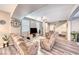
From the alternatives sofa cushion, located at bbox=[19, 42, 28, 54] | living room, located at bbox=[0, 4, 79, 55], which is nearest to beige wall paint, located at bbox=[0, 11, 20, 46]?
living room, located at bbox=[0, 4, 79, 55]

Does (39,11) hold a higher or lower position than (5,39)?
higher

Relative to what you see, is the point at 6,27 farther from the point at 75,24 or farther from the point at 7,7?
the point at 75,24

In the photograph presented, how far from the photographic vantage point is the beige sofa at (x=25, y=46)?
7.01 feet

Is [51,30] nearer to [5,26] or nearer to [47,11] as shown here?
[47,11]

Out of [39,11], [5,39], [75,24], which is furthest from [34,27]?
[75,24]

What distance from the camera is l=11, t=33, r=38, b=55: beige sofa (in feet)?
7.01

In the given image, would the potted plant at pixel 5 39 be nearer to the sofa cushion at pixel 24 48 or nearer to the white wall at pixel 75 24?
the sofa cushion at pixel 24 48

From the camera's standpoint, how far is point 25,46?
84.1 inches

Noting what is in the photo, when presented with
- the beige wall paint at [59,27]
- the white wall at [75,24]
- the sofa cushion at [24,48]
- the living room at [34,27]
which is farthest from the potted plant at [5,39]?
the white wall at [75,24]

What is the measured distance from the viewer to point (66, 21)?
213 cm

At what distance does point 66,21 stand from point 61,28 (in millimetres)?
140
